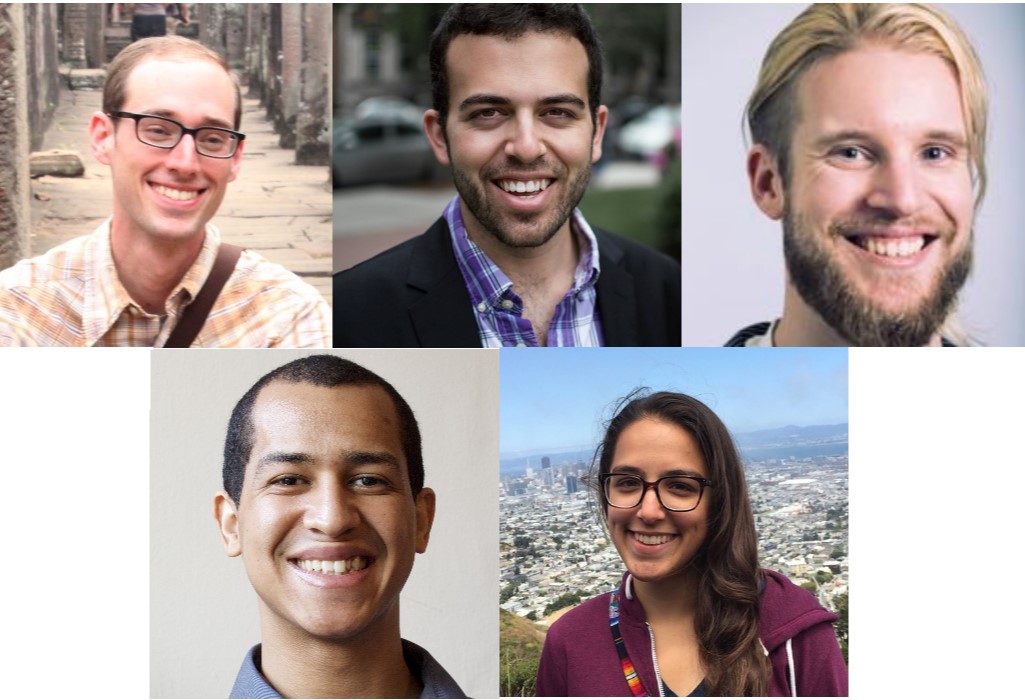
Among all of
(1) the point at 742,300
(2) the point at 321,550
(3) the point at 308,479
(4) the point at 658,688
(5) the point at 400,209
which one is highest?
(5) the point at 400,209

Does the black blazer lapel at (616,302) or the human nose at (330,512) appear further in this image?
the black blazer lapel at (616,302)

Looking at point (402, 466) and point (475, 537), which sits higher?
point (402, 466)

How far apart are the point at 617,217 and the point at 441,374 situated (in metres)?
2.95

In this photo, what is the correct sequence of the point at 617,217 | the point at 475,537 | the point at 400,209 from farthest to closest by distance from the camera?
the point at 617,217 < the point at 400,209 < the point at 475,537

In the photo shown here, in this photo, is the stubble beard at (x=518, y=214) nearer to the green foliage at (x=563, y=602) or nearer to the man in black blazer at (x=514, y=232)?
the man in black blazer at (x=514, y=232)

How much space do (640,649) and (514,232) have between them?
1.40 meters

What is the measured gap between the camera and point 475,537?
3.70m

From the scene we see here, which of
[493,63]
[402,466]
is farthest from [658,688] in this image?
[493,63]

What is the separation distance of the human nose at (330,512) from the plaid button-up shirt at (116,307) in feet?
1.69

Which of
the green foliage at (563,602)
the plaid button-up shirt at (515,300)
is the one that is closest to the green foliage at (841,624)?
the green foliage at (563,602)

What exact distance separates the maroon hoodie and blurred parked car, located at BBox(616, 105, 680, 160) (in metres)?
7.14

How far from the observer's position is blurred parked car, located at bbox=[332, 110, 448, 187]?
Result: 6.51 meters

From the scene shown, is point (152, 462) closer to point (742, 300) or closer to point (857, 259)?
point (742, 300)

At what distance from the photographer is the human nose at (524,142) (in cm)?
357
